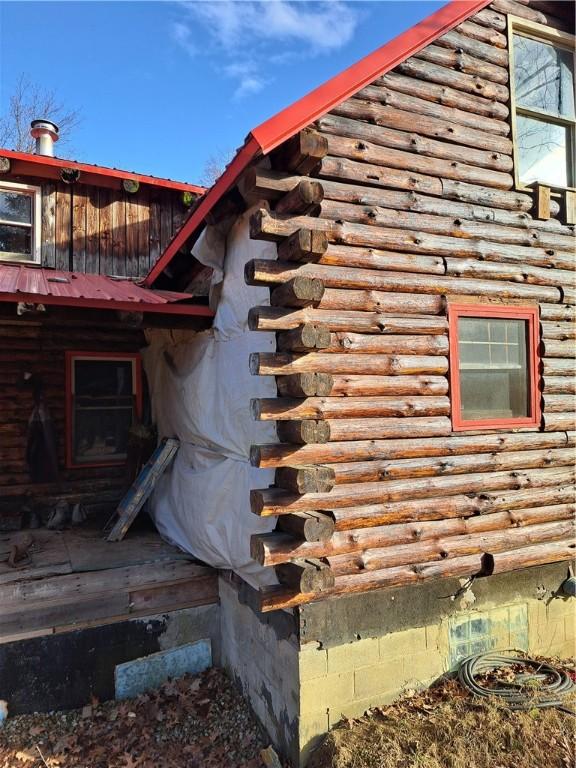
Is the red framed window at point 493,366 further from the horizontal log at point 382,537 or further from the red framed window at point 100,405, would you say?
the red framed window at point 100,405

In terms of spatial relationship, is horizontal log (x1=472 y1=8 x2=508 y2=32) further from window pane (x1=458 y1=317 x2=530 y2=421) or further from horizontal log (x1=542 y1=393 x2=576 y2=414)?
horizontal log (x1=542 y1=393 x2=576 y2=414)

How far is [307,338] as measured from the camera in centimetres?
350

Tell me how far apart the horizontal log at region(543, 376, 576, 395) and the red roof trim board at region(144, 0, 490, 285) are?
3.16 m

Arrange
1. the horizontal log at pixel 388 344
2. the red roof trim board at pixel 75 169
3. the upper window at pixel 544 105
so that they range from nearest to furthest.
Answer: the horizontal log at pixel 388 344
the upper window at pixel 544 105
the red roof trim board at pixel 75 169

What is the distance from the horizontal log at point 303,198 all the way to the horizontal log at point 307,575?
255cm

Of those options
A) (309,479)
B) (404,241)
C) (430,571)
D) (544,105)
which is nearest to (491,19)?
(544,105)

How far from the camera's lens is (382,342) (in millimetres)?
4137

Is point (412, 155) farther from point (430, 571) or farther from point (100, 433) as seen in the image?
point (100, 433)

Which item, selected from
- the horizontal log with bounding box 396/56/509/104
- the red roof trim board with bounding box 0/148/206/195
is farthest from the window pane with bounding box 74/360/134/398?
the horizontal log with bounding box 396/56/509/104

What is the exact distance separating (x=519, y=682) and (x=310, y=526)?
8.20 ft

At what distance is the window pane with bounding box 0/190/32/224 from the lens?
25.3ft

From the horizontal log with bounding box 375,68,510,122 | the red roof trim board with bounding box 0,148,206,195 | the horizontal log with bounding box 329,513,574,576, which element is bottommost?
the horizontal log with bounding box 329,513,574,576

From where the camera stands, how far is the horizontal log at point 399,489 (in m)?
3.61

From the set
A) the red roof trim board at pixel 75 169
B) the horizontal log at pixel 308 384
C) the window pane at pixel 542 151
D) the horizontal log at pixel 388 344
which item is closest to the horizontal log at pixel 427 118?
the window pane at pixel 542 151
